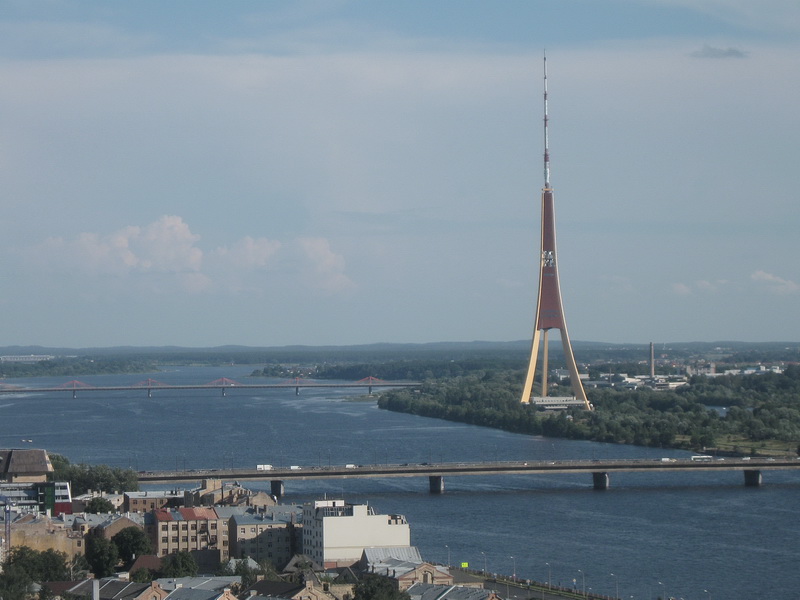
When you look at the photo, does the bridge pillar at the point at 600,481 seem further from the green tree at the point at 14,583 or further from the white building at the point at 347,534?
the green tree at the point at 14,583

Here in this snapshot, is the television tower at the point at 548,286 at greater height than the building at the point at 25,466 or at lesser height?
greater

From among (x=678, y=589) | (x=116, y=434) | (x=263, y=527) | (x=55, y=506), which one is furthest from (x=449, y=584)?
(x=116, y=434)

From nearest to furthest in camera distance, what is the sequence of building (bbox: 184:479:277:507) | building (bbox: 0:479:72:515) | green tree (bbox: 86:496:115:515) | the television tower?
1. building (bbox: 0:479:72:515)
2. green tree (bbox: 86:496:115:515)
3. building (bbox: 184:479:277:507)
4. the television tower

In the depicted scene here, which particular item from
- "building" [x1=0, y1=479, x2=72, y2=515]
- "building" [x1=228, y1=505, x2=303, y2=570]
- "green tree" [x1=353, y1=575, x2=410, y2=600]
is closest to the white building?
"building" [x1=228, y1=505, x2=303, y2=570]

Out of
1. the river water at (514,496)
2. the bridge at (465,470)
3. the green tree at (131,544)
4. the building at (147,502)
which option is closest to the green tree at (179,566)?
the green tree at (131,544)

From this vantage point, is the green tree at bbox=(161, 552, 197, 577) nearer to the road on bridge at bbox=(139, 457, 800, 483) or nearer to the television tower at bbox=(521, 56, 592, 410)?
the road on bridge at bbox=(139, 457, 800, 483)

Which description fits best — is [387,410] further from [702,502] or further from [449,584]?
[449,584]
